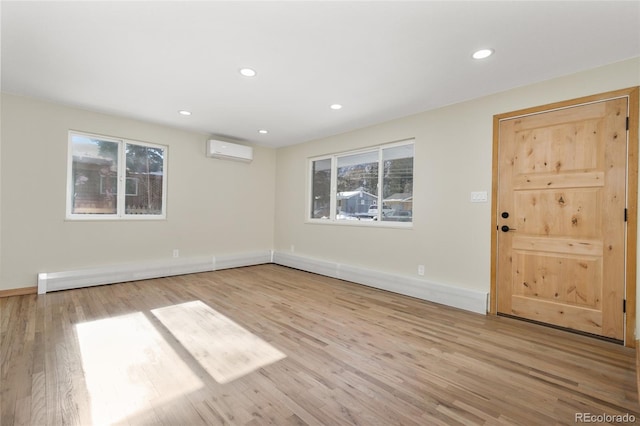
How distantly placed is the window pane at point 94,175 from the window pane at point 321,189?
3.26m

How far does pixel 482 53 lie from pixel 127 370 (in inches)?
144

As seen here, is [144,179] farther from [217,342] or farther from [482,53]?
[482,53]

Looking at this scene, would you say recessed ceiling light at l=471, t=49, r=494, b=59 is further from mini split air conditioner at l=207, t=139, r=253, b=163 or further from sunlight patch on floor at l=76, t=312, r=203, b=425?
mini split air conditioner at l=207, t=139, r=253, b=163

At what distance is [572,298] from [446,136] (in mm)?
2149

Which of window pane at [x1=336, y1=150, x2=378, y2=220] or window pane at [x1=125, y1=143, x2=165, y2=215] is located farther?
window pane at [x1=336, y1=150, x2=378, y2=220]

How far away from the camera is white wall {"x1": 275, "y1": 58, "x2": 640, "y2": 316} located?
2.83m

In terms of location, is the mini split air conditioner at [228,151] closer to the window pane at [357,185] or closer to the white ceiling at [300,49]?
the white ceiling at [300,49]

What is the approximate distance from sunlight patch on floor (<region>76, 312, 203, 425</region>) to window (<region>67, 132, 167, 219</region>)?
6.95 ft

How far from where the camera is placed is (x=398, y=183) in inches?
165


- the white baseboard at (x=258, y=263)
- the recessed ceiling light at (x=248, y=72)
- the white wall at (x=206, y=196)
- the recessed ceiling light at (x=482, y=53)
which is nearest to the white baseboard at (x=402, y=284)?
the white baseboard at (x=258, y=263)

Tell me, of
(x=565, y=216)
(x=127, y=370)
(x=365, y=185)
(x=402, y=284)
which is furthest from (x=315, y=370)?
(x=365, y=185)

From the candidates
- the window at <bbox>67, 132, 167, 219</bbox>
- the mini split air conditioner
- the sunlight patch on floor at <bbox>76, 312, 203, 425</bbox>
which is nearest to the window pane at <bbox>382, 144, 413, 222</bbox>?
the mini split air conditioner

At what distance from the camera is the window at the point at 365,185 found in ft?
13.6

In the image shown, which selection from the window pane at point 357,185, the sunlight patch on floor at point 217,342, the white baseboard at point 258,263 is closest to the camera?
the sunlight patch on floor at point 217,342
